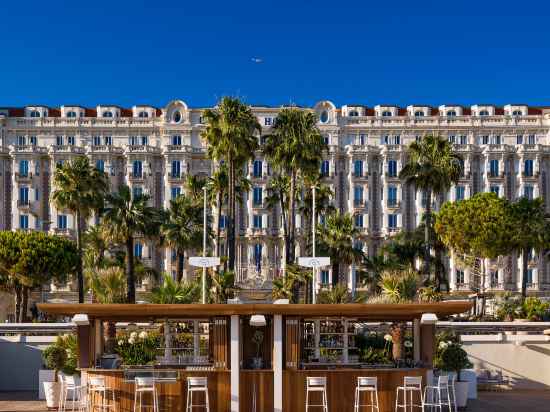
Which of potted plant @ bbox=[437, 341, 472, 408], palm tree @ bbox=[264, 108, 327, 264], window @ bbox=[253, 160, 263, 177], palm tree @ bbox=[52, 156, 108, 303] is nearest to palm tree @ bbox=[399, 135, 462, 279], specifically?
palm tree @ bbox=[264, 108, 327, 264]

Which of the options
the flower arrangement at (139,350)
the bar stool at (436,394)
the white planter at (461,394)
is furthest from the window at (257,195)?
the bar stool at (436,394)

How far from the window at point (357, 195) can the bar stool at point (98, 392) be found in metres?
55.0

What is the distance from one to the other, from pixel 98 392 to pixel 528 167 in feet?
201

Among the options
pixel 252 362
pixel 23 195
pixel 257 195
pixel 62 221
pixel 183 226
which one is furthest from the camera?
pixel 257 195

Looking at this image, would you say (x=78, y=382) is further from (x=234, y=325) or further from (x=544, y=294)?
(x=544, y=294)

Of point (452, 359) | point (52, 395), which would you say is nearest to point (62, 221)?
point (52, 395)

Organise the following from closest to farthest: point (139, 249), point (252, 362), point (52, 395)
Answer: point (252, 362) < point (52, 395) < point (139, 249)

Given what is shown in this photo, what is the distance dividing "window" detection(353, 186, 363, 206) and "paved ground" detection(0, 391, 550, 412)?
148ft

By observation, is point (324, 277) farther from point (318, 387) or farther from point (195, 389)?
point (195, 389)

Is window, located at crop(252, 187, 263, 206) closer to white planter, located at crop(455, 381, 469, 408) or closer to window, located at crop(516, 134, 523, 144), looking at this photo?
window, located at crop(516, 134, 523, 144)

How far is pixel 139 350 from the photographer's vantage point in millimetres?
29438

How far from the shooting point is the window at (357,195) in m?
78.1

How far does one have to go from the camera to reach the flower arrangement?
28.9 meters

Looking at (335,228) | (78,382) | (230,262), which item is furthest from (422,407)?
(335,228)
